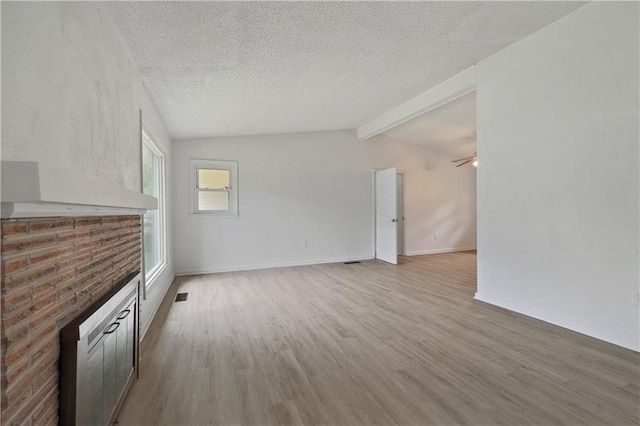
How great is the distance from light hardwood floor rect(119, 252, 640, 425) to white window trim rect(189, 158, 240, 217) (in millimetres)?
1979

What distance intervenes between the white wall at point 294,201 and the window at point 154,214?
0.86 m

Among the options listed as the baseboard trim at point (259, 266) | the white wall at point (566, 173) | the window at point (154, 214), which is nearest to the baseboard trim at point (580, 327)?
the white wall at point (566, 173)

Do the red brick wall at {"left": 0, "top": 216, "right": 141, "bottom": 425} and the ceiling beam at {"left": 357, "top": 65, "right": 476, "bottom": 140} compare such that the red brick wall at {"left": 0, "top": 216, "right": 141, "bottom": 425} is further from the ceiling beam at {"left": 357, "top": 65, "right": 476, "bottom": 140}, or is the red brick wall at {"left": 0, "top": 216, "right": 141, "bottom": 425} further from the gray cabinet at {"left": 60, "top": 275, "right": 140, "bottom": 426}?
the ceiling beam at {"left": 357, "top": 65, "right": 476, "bottom": 140}

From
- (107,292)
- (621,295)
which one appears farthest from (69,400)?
(621,295)

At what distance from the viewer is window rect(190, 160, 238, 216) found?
17.0 ft

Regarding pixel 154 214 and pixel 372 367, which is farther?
pixel 154 214

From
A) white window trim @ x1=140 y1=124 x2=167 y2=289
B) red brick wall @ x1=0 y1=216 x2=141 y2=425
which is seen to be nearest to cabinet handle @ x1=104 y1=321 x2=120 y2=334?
red brick wall @ x1=0 y1=216 x2=141 y2=425

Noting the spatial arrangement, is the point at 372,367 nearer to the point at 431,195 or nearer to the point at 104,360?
the point at 104,360

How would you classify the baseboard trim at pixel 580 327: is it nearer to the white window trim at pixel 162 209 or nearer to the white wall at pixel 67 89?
the white wall at pixel 67 89

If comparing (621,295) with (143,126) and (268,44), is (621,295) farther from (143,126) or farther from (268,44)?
(143,126)

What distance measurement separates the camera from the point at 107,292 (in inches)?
60.9

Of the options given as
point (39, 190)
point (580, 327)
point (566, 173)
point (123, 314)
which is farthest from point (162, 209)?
point (580, 327)

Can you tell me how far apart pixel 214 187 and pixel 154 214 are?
1.44 m

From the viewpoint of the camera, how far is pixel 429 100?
13.7ft
